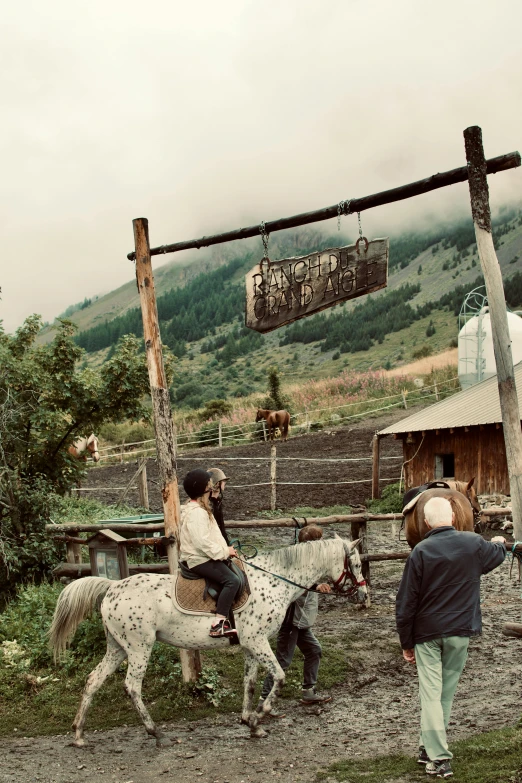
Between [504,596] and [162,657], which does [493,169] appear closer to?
[162,657]

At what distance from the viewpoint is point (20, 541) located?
35.3 ft

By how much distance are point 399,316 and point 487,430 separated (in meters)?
84.0

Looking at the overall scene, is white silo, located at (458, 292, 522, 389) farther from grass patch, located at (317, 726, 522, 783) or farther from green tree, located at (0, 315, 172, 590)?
grass patch, located at (317, 726, 522, 783)

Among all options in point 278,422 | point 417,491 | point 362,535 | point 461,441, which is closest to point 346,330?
point 278,422

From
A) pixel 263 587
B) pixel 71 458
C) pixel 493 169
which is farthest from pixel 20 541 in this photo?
pixel 493 169

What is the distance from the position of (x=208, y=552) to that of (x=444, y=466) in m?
16.2

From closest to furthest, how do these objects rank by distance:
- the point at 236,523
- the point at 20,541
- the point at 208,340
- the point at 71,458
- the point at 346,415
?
the point at 236,523
the point at 20,541
the point at 71,458
the point at 346,415
the point at 208,340

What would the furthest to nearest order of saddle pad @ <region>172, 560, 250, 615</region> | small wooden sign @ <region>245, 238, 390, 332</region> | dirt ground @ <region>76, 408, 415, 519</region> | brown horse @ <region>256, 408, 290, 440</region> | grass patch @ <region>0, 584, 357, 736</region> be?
brown horse @ <region>256, 408, 290, 440</region>, dirt ground @ <region>76, 408, 415, 519</region>, grass patch @ <region>0, 584, 357, 736</region>, saddle pad @ <region>172, 560, 250, 615</region>, small wooden sign @ <region>245, 238, 390, 332</region>

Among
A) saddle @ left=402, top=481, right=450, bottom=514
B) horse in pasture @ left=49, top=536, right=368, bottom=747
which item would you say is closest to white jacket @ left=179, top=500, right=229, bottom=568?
horse in pasture @ left=49, top=536, right=368, bottom=747

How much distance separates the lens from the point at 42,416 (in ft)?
35.8

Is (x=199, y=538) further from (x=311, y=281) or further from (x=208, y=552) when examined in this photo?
(x=311, y=281)

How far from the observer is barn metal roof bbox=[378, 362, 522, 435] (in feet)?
63.9

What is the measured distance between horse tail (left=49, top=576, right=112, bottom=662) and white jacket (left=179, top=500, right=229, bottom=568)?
1.00 metres

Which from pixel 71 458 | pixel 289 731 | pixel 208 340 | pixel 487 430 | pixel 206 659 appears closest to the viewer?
pixel 289 731
